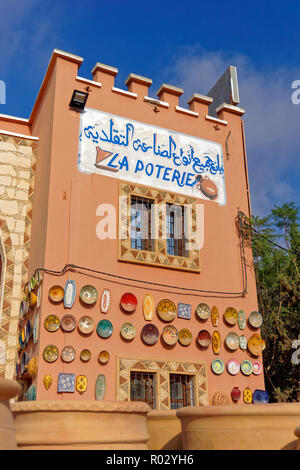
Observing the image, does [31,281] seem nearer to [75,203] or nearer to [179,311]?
[75,203]

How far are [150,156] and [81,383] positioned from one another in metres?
5.61

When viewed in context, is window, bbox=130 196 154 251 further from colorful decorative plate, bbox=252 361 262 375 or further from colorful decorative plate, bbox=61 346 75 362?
colorful decorative plate, bbox=252 361 262 375

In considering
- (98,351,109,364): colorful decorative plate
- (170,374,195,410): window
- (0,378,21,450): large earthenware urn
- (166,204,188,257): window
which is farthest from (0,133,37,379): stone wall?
(0,378,21,450): large earthenware urn

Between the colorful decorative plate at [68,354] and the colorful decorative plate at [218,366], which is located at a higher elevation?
the colorful decorative plate at [68,354]

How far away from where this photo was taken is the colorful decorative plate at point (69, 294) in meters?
9.93

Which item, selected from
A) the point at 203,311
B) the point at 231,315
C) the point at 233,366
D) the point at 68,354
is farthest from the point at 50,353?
the point at 231,315

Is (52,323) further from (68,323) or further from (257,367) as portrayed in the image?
(257,367)

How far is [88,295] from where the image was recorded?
33.5ft

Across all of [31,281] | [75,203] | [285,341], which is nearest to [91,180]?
[75,203]

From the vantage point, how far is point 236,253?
493 inches

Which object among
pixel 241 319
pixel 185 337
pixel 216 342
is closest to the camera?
pixel 185 337

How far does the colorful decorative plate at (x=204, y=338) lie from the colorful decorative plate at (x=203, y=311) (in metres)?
0.33

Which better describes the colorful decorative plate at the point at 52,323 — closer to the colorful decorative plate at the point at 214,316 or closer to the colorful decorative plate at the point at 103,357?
the colorful decorative plate at the point at 103,357

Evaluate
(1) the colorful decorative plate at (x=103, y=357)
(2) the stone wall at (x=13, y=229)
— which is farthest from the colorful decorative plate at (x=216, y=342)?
(2) the stone wall at (x=13, y=229)
